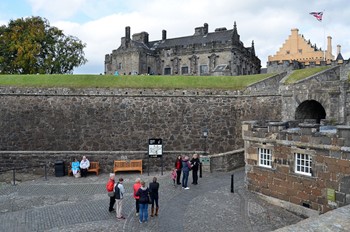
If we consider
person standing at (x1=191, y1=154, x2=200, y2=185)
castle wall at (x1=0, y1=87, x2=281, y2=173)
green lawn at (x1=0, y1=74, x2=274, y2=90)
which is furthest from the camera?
green lawn at (x1=0, y1=74, x2=274, y2=90)

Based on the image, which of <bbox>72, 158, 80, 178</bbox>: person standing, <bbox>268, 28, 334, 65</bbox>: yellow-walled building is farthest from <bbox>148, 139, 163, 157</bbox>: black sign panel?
<bbox>268, 28, 334, 65</bbox>: yellow-walled building

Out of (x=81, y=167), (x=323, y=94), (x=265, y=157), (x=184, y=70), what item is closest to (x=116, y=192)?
(x=265, y=157)

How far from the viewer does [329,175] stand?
37.6 feet

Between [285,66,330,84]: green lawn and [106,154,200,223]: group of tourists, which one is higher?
[285,66,330,84]: green lawn

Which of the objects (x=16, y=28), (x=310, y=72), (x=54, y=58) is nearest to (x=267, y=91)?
(x=310, y=72)

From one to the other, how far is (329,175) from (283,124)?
111 inches

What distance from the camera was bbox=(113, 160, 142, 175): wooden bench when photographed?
19422 mm

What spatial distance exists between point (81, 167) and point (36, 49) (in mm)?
20560

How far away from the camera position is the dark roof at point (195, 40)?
43.7 meters

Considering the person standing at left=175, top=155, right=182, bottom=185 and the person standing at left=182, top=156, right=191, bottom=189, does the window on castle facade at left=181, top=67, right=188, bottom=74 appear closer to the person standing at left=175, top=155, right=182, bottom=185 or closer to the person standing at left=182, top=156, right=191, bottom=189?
the person standing at left=175, top=155, right=182, bottom=185

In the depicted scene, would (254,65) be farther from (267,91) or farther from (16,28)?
(16,28)

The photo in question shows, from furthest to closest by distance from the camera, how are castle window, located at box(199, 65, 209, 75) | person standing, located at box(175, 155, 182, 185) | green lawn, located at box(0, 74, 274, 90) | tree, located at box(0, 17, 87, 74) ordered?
castle window, located at box(199, 65, 209, 75) < tree, located at box(0, 17, 87, 74) < green lawn, located at box(0, 74, 274, 90) < person standing, located at box(175, 155, 182, 185)

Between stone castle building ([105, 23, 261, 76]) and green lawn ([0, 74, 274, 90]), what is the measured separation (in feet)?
50.1

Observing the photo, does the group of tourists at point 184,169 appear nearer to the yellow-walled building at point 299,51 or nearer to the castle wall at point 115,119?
the castle wall at point 115,119
